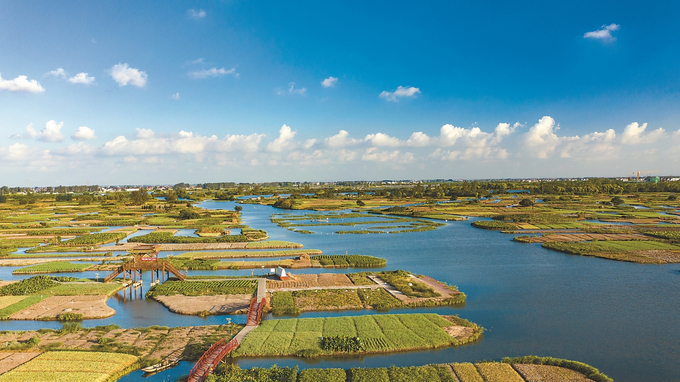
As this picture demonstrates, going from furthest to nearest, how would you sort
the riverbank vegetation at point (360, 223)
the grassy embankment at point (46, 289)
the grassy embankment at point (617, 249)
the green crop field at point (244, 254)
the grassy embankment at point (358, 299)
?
the riverbank vegetation at point (360, 223)
the green crop field at point (244, 254)
the grassy embankment at point (617, 249)
the grassy embankment at point (46, 289)
the grassy embankment at point (358, 299)

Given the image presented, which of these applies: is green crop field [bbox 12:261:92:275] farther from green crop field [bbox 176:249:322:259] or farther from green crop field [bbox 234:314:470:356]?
green crop field [bbox 234:314:470:356]

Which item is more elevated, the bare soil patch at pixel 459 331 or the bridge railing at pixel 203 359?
the bridge railing at pixel 203 359

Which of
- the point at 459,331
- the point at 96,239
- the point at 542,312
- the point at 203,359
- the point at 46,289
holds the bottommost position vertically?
the point at 542,312

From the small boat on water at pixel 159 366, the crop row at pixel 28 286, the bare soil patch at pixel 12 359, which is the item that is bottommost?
the small boat on water at pixel 159 366

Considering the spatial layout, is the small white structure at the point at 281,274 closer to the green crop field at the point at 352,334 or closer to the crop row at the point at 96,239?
the green crop field at the point at 352,334

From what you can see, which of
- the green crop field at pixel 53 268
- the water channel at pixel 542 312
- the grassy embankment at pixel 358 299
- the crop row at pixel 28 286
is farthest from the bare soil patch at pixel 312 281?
the green crop field at pixel 53 268

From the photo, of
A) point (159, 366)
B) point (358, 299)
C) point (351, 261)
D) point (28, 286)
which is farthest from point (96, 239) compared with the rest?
point (358, 299)

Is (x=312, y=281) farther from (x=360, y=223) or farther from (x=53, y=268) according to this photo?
(x=360, y=223)

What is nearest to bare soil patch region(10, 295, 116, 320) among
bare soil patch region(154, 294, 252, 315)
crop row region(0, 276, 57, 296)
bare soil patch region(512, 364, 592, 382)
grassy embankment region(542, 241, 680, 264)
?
crop row region(0, 276, 57, 296)
